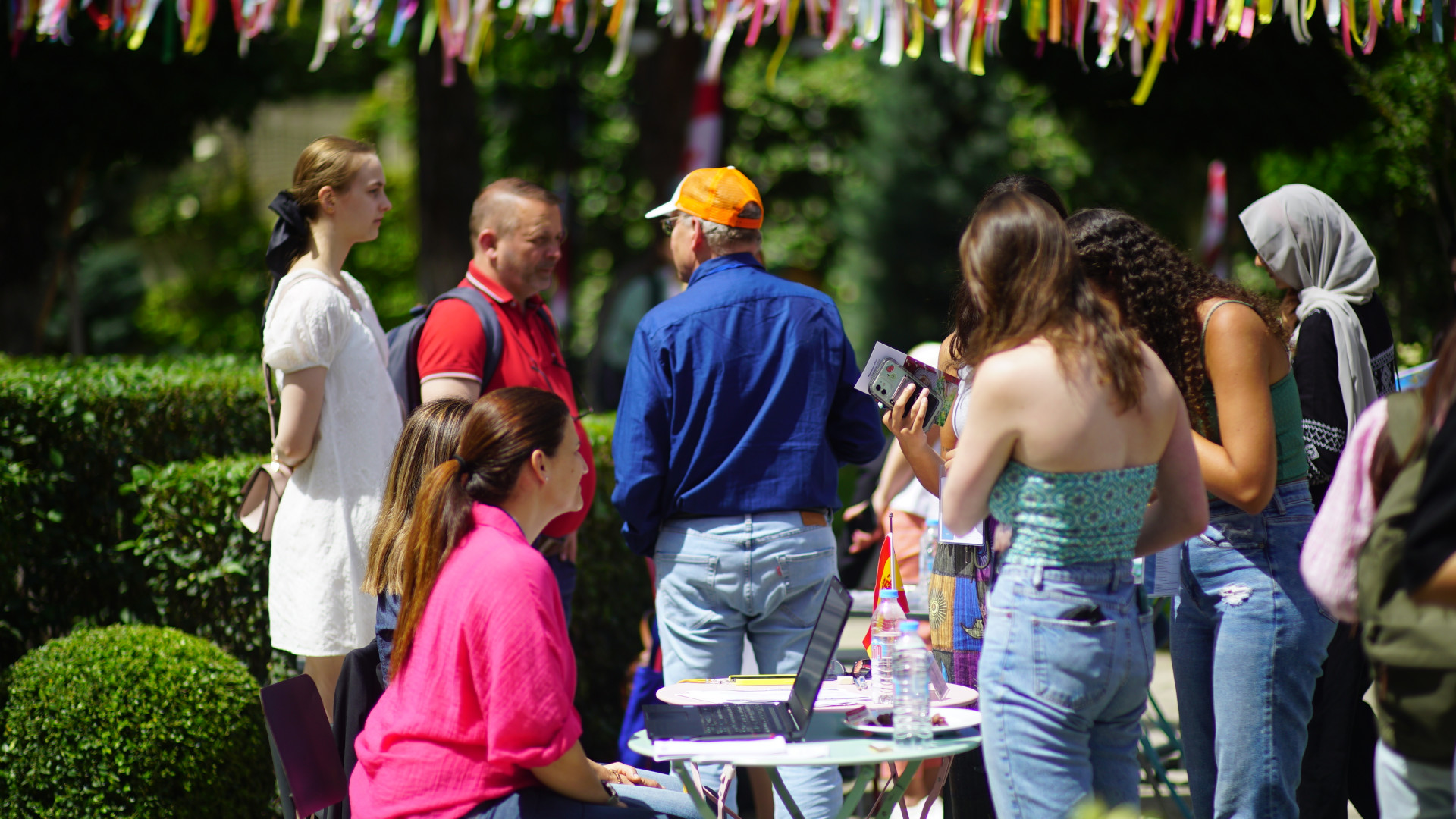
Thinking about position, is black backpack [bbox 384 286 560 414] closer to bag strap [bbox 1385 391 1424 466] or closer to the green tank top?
the green tank top

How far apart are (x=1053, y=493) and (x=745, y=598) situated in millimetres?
1241

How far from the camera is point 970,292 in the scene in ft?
7.78

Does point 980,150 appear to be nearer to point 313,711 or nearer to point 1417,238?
point 1417,238

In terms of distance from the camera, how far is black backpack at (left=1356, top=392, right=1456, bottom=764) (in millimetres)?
1831

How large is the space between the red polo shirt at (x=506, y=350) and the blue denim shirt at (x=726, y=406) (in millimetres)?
279

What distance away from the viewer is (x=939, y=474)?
300cm

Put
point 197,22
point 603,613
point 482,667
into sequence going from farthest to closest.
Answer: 1. point 603,613
2. point 197,22
3. point 482,667

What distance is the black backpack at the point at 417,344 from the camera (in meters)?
3.71

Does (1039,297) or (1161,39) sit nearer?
(1039,297)

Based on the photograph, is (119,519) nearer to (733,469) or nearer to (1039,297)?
(733,469)

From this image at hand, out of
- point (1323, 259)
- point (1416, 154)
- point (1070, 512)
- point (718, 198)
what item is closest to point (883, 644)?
point (1070, 512)

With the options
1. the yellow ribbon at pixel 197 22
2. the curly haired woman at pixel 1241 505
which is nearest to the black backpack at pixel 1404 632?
the curly haired woman at pixel 1241 505

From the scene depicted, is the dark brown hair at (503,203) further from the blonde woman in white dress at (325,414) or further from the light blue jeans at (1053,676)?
the light blue jeans at (1053,676)

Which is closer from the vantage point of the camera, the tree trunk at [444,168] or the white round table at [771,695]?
the white round table at [771,695]
